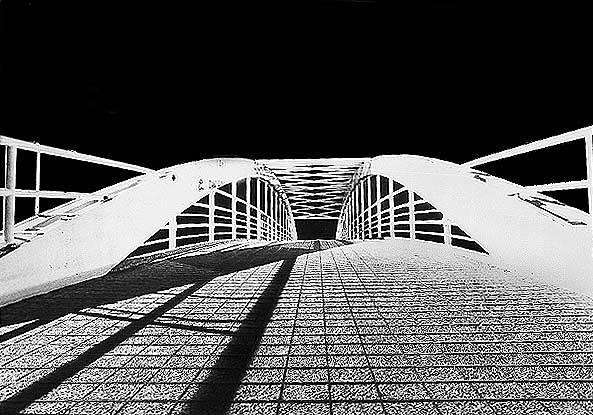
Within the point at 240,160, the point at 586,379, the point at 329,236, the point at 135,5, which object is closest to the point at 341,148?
the point at 240,160

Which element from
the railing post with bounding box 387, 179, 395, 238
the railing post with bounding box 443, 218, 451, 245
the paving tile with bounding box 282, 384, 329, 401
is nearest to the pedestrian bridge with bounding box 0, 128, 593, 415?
the paving tile with bounding box 282, 384, 329, 401

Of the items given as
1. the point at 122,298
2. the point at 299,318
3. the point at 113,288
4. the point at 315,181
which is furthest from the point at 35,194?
the point at 315,181

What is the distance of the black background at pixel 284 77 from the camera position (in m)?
5.63

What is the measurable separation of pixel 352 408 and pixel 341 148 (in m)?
8.58

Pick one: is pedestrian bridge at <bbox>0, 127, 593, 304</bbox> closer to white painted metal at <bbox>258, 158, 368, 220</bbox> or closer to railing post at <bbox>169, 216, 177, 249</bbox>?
railing post at <bbox>169, 216, 177, 249</bbox>

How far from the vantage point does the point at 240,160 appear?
1027 cm

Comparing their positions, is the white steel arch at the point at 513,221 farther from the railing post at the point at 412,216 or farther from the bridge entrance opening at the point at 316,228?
the bridge entrance opening at the point at 316,228

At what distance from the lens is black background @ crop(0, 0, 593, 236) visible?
5.63 metres

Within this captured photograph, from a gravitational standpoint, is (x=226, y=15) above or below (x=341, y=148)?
above

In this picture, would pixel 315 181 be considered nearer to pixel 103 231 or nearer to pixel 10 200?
pixel 103 231

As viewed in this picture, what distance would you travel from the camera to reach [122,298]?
349 centimetres

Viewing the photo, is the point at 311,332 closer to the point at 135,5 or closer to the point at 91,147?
the point at 135,5

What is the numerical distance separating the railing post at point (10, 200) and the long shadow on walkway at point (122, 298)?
562 mm

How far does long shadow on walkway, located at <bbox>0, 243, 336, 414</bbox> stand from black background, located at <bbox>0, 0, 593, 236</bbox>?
2.38 metres
